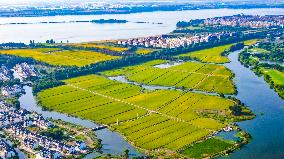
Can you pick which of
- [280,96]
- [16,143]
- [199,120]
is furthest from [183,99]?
[16,143]

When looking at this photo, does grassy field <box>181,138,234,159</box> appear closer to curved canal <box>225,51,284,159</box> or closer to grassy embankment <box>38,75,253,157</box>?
grassy embankment <box>38,75,253,157</box>

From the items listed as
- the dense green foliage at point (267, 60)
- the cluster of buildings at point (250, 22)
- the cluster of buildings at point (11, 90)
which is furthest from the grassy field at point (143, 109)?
the cluster of buildings at point (250, 22)

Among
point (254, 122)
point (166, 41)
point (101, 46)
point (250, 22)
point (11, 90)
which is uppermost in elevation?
point (250, 22)

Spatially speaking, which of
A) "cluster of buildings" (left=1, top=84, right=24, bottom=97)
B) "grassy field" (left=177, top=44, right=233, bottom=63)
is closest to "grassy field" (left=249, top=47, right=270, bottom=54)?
"grassy field" (left=177, top=44, right=233, bottom=63)

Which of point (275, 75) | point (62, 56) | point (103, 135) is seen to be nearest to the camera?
point (103, 135)

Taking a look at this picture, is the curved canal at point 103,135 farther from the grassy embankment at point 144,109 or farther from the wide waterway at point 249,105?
the grassy embankment at point 144,109

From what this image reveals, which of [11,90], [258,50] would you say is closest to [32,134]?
[11,90]

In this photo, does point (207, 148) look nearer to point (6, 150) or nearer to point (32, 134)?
point (32, 134)
